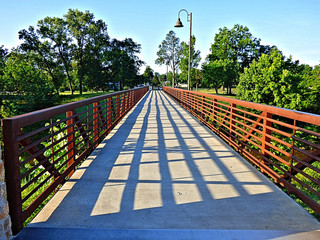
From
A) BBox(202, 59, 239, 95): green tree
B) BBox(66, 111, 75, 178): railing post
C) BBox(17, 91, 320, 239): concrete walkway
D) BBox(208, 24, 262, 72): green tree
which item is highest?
BBox(208, 24, 262, 72): green tree

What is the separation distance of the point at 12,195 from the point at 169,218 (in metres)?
1.63

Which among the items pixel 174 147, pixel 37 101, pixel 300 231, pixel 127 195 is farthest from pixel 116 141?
pixel 37 101

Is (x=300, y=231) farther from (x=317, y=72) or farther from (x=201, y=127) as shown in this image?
(x=317, y=72)

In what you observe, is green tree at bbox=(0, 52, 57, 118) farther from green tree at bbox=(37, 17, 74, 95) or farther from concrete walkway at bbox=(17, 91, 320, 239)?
concrete walkway at bbox=(17, 91, 320, 239)

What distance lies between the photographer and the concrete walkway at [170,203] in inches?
101

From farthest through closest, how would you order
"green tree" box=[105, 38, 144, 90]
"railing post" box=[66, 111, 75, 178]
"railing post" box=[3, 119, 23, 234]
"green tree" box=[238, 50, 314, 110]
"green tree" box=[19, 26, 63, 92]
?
"green tree" box=[105, 38, 144, 90] < "green tree" box=[19, 26, 63, 92] < "green tree" box=[238, 50, 314, 110] < "railing post" box=[66, 111, 75, 178] < "railing post" box=[3, 119, 23, 234]

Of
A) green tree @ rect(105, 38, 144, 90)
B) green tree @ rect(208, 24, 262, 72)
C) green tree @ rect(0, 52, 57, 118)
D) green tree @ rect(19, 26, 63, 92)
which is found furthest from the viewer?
green tree @ rect(105, 38, 144, 90)

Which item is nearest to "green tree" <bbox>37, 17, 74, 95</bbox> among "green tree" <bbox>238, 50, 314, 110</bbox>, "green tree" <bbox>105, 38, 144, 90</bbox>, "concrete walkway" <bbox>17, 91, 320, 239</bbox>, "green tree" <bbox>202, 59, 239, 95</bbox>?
"green tree" <bbox>105, 38, 144, 90</bbox>

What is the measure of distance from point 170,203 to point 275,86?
2630cm

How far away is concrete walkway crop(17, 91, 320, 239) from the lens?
2568 mm

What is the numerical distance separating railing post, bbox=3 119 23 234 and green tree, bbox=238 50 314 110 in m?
26.3

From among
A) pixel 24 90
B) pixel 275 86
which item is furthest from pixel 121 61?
pixel 275 86

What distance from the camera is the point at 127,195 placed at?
341 cm

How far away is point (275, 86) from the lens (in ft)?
86.0
